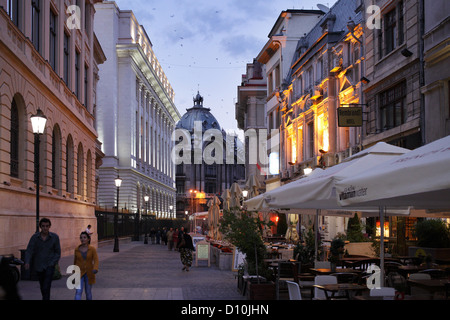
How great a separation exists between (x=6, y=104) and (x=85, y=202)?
52.1 feet

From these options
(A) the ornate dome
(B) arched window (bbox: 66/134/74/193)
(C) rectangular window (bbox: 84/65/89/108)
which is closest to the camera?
(B) arched window (bbox: 66/134/74/193)

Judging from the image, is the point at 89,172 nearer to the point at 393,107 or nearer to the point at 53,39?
the point at 53,39

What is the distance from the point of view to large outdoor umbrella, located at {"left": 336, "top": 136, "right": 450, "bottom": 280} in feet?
20.9

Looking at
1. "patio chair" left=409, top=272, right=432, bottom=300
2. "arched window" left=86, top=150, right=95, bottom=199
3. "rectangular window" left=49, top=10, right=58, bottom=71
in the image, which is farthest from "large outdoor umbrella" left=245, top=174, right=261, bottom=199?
"patio chair" left=409, top=272, right=432, bottom=300

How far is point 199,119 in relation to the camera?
161m

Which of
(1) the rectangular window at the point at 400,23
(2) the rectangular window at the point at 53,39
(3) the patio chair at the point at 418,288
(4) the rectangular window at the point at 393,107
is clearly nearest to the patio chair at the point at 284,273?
(3) the patio chair at the point at 418,288

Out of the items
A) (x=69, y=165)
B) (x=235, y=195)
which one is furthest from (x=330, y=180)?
(x=69, y=165)

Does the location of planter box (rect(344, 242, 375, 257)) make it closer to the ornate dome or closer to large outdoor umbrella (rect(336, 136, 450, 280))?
large outdoor umbrella (rect(336, 136, 450, 280))

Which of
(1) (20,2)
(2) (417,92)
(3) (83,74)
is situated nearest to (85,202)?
(3) (83,74)

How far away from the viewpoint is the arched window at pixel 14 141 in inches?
880

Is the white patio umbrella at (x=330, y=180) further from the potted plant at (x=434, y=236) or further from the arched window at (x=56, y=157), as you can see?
the arched window at (x=56, y=157)

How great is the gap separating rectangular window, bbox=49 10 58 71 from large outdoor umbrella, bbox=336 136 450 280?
22977 mm

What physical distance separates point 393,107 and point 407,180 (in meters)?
18.6
